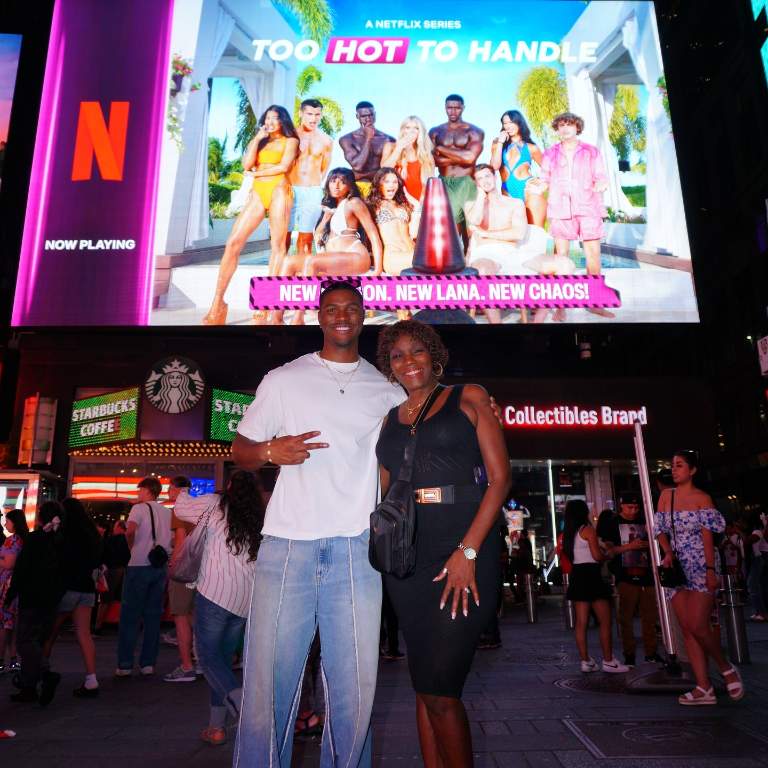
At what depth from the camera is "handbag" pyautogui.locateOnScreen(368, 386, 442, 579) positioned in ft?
9.02

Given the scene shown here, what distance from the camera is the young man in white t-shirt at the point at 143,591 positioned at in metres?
8.09

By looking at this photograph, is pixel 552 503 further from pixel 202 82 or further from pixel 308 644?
pixel 308 644

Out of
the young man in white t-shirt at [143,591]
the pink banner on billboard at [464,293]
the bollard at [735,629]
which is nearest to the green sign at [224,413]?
the pink banner on billboard at [464,293]

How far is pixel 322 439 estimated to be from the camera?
117 inches

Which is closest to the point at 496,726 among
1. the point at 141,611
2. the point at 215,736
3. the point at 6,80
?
the point at 215,736

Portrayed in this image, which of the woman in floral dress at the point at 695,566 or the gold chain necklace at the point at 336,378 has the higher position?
the gold chain necklace at the point at 336,378

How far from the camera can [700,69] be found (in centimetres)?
2661

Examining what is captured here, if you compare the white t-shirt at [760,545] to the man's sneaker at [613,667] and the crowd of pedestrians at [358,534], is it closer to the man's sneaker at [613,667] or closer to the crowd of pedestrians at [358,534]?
the man's sneaker at [613,667]

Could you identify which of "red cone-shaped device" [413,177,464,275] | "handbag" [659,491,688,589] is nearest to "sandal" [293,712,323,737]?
"handbag" [659,491,688,589]

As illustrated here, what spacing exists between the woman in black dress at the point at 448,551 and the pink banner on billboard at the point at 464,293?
1223cm

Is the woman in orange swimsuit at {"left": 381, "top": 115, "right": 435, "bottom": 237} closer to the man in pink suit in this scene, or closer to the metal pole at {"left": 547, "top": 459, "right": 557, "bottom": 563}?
the man in pink suit

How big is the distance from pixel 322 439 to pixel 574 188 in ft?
48.6

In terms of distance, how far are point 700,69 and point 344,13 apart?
15.7 meters

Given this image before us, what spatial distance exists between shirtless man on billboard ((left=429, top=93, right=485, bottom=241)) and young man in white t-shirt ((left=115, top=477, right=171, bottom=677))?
10.0 meters
